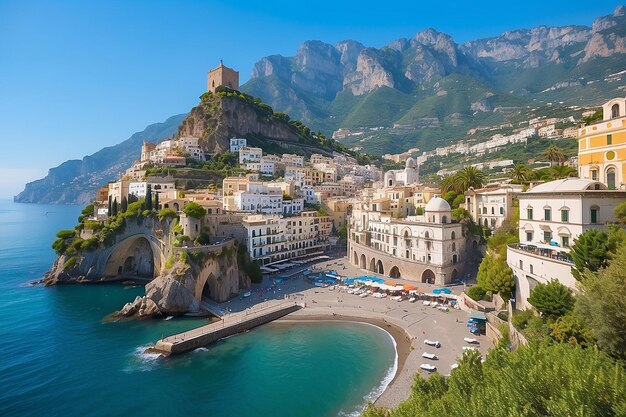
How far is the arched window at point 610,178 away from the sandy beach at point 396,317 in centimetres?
1522

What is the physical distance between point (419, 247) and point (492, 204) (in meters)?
10.3

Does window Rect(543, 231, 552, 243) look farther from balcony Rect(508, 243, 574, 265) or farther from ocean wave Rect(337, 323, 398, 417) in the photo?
ocean wave Rect(337, 323, 398, 417)

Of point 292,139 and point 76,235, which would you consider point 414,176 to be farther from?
point 76,235

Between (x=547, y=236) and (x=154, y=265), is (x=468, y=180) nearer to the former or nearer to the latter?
(x=547, y=236)

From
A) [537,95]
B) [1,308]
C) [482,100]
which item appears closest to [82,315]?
[1,308]

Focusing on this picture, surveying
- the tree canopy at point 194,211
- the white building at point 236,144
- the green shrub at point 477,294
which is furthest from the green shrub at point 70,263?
the green shrub at point 477,294

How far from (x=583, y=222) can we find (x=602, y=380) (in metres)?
18.5

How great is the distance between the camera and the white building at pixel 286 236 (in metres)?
50.0

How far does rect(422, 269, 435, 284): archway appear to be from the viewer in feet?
141

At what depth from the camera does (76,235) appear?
5478 centimetres

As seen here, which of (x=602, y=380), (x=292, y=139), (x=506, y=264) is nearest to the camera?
(x=602, y=380)

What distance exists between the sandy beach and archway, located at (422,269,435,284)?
5.34 ft

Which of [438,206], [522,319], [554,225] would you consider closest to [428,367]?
[522,319]

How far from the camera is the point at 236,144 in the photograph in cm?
9094
